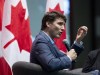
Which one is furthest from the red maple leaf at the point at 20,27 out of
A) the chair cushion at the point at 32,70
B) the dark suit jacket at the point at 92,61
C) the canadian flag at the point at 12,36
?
the chair cushion at the point at 32,70

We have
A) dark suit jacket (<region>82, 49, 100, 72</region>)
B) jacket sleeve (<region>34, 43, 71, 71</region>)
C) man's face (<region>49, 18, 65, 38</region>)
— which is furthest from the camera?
dark suit jacket (<region>82, 49, 100, 72</region>)

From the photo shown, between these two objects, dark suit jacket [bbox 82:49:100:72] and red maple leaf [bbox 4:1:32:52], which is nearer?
dark suit jacket [bbox 82:49:100:72]

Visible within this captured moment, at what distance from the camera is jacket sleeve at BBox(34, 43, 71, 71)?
217cm

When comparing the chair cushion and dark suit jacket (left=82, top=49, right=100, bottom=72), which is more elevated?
the chair cushion

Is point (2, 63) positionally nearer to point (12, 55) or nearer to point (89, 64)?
point (12, 55)

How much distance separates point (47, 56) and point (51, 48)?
0.14m

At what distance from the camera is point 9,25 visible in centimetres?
329

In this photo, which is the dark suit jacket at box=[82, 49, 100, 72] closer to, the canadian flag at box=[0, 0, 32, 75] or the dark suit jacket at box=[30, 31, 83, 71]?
the dark suit jacket at box=[30, 31, 83, 71]

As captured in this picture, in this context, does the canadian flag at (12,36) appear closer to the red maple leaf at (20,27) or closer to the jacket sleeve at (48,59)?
the red maple leaf at (20,27)

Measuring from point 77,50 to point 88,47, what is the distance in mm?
3102

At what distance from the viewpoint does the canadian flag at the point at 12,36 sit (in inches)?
129

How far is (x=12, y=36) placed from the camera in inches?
129

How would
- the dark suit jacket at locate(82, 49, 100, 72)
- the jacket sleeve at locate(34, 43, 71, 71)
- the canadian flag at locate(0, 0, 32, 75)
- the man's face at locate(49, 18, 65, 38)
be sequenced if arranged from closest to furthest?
the jacket sleeve at locate(34, 43, 71, 71) → the man's face at locate(49, 18, 65, 38) → the dark suit jacket at locate(82, 49, 100, 72) → the canadian flag at locate(0, 0, 32, 75)

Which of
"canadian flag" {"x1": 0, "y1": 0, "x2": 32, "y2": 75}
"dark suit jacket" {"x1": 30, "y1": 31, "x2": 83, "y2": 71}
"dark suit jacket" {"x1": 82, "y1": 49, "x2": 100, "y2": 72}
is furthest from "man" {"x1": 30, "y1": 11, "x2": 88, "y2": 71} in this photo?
"canadian flag" {"x1": 0, "y1": 0, "x2": 32, "y2": 75}
